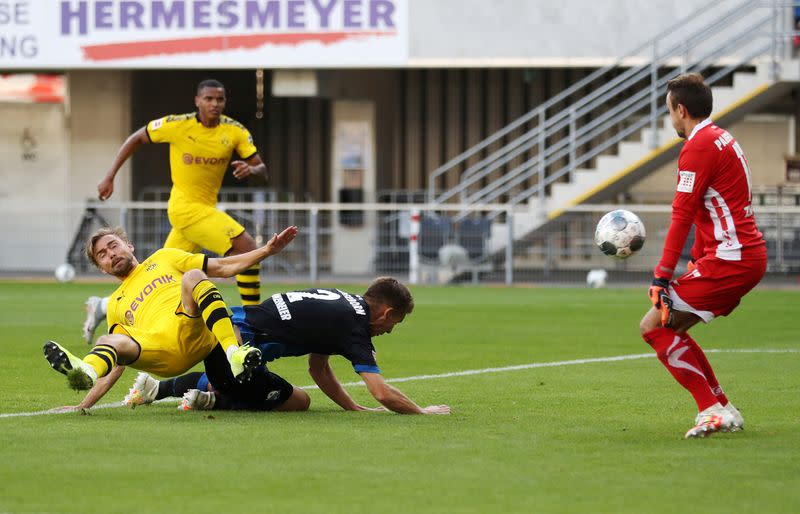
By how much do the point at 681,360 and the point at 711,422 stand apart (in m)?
0.36

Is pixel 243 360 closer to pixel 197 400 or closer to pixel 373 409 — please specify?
pixel 197 400

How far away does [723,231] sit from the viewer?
25.4 feet

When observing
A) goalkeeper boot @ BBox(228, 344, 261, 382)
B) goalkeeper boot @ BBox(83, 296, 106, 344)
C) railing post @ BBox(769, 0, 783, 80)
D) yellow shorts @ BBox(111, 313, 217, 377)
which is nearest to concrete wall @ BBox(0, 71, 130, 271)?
railing post @ BBox(769, 0, 783, 80)

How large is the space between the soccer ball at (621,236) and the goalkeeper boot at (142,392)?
2868mm

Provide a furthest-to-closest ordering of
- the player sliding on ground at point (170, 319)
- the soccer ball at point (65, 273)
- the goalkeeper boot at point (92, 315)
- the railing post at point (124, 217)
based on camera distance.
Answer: the railing post at point (124, 217) → the soccer ball at point (65, 273) → the goalkeeper boot at point (92, 315) → the player sliding on ground at point (170, 319)

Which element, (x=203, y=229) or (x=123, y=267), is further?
(x=203, y=229)

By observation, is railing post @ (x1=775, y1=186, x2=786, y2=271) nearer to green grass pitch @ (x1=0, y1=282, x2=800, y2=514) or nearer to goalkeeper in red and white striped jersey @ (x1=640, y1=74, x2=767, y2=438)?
green grass pitch @ (x1=0, y1=282, x2=800, y2=514)

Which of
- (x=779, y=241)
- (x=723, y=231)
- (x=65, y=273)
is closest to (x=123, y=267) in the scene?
(x=723, y=231)

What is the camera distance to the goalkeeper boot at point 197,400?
877cm

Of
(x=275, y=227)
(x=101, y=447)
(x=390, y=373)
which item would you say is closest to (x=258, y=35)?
(x=275, y=227)

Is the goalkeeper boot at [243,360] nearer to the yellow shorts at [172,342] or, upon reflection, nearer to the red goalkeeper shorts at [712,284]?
the yellow shorts at [172,342]

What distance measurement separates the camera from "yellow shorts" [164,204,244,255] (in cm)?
1340

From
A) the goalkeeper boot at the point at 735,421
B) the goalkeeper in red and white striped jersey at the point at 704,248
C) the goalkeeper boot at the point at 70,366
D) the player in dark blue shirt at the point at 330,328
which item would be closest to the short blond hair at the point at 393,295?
the player in dark blue shirt at the point at 330,328

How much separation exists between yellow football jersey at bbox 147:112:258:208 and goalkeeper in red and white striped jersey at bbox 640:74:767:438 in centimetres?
646
